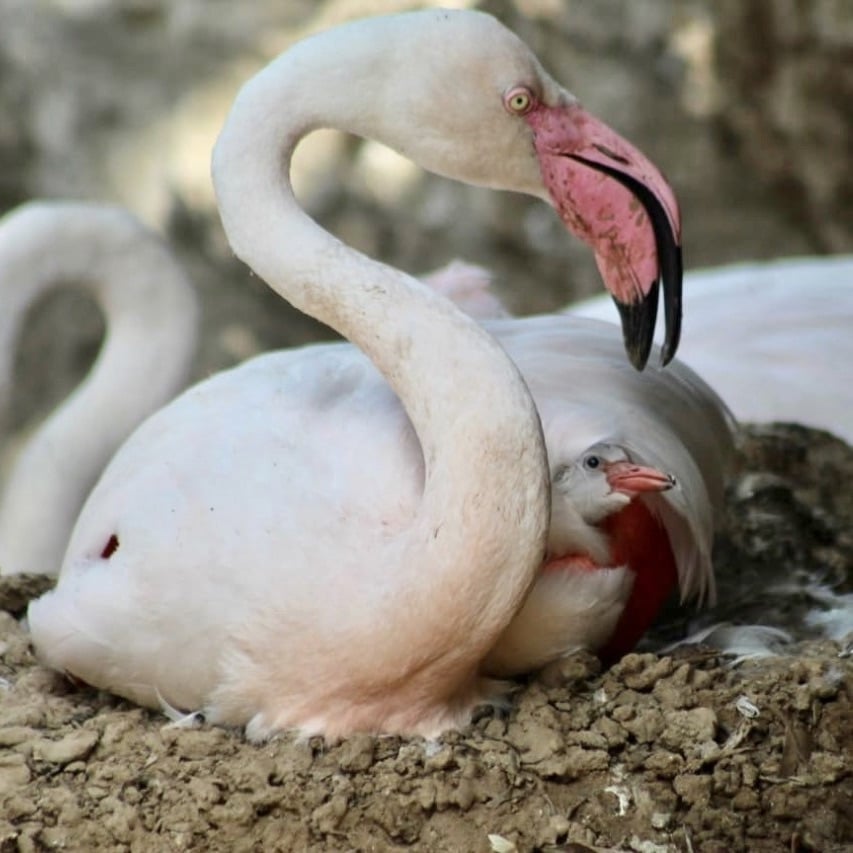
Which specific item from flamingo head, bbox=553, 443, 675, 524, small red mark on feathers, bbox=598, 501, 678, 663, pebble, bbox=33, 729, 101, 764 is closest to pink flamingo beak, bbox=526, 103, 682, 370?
flamingo head, bbox=553, 443, 675, 524

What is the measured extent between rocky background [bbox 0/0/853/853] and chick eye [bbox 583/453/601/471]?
12.3 inches

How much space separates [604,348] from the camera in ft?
10.9

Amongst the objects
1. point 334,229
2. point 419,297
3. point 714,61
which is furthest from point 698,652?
point 334,229

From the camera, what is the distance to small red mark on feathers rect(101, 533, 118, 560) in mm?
3076

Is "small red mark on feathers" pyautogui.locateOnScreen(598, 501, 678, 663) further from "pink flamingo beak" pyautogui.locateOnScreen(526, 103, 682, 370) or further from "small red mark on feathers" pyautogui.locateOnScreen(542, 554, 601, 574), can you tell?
"pink flamingo beak" pyautogui.locateOnScreen(526, 103, 682, 370)

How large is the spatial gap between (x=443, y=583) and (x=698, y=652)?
61 centimetres

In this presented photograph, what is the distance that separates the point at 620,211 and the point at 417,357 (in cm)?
40

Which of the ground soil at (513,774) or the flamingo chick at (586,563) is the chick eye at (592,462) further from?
the ground soil at (513,774)

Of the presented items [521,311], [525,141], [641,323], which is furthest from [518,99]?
[521,311]

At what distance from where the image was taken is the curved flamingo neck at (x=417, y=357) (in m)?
2.71

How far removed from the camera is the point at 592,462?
2.92 metres

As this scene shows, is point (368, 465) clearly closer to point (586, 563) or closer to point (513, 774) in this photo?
point (586, 563)

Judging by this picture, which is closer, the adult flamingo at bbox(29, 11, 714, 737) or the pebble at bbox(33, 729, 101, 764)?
the adult flamingo at bbox(29, 11, 714, 737)

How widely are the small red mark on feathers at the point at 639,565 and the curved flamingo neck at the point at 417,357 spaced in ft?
0.83
